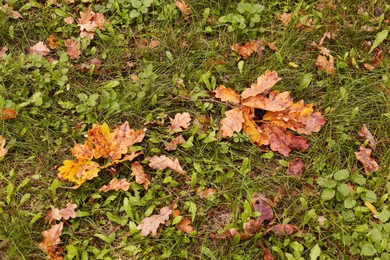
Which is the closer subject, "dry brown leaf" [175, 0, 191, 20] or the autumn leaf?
the autumn leaf

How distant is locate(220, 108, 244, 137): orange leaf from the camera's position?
284cm

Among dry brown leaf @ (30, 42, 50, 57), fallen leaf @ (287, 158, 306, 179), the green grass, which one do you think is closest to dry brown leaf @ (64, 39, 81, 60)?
the green grass

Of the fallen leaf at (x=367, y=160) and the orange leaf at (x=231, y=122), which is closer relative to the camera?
the fallen leaf at (x=367, y=160)

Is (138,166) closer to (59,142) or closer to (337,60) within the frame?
(59,142)

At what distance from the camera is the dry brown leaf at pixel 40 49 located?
3186mm

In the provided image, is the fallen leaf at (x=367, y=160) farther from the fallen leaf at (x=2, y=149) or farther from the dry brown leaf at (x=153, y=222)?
the fallen leaf at (x=2, y=149)

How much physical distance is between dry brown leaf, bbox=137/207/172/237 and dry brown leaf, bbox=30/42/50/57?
1.42 metres

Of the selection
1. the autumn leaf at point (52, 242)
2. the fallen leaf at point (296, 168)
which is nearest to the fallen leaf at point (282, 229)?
the fallen leaf at point (296, 168)

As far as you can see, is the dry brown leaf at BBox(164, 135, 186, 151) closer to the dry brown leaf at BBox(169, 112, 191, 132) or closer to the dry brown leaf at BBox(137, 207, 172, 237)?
the dry brown leaf at BBox(169, 112, 191, 132)

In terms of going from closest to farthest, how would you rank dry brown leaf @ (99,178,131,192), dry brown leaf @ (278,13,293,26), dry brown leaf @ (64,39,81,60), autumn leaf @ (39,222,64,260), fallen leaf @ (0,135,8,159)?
autumn leaf @ (39,222,64,260)
dry brown leaf @ (99,178,131,192)
fallen leaf @ (0,135,8,159)
dry brown leaf @ (64,39,81,60)
dry brown leaf @ (278,13,293,26)

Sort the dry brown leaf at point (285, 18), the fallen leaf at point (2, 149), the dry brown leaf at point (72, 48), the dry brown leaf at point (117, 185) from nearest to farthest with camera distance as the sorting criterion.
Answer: the dry brown leaf at point (117, 185) < the fallen leaf at point (2, 149) < the dry brown leaf at point (72, 48) < the dry brown leaf at point (285, 18)

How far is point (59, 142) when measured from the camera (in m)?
2.81

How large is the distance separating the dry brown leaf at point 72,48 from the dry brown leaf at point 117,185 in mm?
996

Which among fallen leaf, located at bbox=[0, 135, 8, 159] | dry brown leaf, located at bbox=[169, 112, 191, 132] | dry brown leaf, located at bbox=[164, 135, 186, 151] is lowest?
dry brown leaf, located at bbox=[164, 135, 186, 151]
